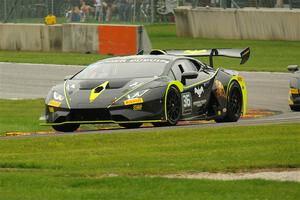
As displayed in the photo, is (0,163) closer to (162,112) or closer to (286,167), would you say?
(286,167)

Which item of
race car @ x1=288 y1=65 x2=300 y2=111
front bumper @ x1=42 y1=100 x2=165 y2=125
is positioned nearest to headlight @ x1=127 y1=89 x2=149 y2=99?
front bumper @ x1=42 y1=100 x2=165 y2=125

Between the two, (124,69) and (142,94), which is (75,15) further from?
(142,94)

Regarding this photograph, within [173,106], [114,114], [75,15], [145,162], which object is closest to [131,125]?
[173,106]

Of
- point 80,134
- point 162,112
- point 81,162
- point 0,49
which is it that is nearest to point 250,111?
point 162,112

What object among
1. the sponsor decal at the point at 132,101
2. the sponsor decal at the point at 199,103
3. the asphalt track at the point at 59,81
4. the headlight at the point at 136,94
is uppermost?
the headlight at the point at 136,94

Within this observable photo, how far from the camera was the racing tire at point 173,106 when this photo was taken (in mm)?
18500

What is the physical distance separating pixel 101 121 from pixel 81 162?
4.89 metres

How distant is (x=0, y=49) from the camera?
4447 centimetres

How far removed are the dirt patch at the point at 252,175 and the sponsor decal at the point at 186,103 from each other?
6.70m

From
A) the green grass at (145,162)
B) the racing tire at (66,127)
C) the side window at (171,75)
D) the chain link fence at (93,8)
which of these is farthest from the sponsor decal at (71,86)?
the chain link fence at (93,8)

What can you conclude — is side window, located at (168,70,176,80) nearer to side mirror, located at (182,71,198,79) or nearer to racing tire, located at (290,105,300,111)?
side mirror, located at (182,71,198,79)

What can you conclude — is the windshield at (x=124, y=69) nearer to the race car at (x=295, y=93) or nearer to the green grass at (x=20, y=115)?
the green grass at (x=20, y=115)

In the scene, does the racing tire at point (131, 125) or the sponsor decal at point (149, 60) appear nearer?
the racing tire at point (131, 125)

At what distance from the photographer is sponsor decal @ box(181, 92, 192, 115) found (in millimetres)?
18938
